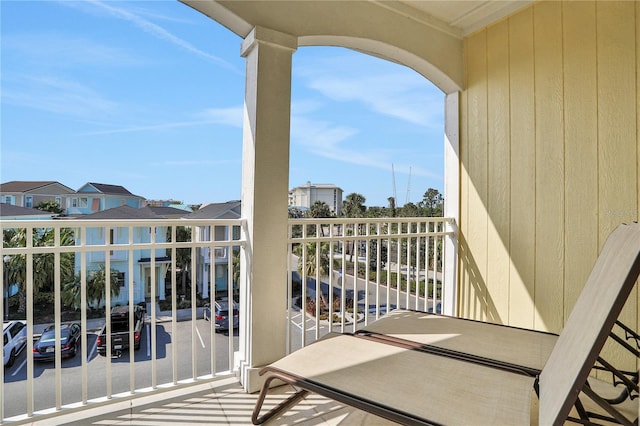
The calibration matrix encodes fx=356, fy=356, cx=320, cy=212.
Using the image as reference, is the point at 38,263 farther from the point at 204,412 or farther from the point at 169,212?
the point at 204,412

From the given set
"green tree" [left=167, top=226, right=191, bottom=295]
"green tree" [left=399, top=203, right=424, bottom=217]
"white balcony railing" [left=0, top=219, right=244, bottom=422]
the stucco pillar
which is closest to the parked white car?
"white balcony railing" [left=0, top=219, right=244, bottom=422]

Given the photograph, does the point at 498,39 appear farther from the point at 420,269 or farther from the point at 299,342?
the point at 299,342

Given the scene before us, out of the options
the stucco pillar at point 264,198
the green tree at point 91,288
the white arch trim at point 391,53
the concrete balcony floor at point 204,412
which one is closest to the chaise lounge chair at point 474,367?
the concrete balcony floor at point 204,412

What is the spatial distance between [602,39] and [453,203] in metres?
1.61

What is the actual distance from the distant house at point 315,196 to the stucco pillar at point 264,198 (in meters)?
0.24

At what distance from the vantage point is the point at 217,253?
Answer: 243 centimetres

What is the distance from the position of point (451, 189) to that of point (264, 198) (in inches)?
77.7

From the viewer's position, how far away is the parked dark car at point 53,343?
1.94 metres

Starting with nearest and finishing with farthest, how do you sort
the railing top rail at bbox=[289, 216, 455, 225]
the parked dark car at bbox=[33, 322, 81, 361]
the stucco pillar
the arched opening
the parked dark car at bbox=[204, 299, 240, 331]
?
the parked dark car at bbox=[33, 322, 81, 361] < the stucco pillar < the parked dark car at bbox=[204, 299, 240, 331] < the railing top rail at bbox=[289, 216, 455, 225] < the arched opening

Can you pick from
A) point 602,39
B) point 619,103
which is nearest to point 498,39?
point 602,39

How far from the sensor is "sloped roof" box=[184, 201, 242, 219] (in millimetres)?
2357

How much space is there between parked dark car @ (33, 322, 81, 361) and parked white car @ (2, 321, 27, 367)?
0.26 feet

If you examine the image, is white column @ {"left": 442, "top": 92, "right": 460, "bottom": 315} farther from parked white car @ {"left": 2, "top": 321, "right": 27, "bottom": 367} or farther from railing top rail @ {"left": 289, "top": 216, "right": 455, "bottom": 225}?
parked white car @ {"left": 2, "top": 321, "right": 27, "bottom": 367}

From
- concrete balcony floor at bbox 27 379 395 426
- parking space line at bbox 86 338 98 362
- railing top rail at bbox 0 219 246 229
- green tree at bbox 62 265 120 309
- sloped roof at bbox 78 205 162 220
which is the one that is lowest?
concrete balcony floor at bbox 27 379 395 426
